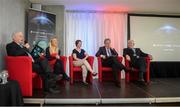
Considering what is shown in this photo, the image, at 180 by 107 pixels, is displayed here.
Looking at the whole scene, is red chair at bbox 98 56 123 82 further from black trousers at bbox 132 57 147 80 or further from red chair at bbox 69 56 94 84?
black trousers at bbox 132 57 147 80

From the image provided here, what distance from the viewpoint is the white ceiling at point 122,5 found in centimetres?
611

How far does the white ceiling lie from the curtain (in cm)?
39

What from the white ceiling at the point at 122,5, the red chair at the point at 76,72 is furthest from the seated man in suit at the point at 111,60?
the white ceiling at the point at 122,5

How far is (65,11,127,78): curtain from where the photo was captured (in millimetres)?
7250

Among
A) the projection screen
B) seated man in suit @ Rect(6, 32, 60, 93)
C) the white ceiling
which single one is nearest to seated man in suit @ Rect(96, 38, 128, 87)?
the white ceiling

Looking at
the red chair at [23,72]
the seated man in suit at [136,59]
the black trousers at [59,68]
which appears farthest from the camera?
the seated man in suit at [136,59]

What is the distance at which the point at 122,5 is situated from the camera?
21.4 ft

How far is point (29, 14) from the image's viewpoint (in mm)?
5738

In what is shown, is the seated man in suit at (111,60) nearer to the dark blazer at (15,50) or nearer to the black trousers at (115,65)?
the black trousers at (115,65)

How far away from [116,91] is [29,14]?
307 cm

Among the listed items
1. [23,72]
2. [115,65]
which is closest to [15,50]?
[23,72]

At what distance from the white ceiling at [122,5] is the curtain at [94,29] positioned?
39 cm

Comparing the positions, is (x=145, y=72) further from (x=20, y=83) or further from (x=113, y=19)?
(x=20, y=83)

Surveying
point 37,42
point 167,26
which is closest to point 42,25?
point 37,42
